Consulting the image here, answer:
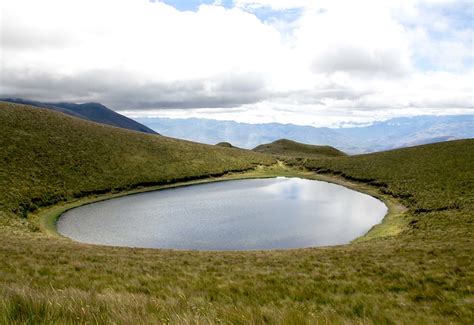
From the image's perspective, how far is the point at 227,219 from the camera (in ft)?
163

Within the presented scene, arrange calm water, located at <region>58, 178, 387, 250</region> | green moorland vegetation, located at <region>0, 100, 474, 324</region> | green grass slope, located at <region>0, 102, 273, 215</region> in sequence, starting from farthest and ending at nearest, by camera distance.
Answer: green grass slope, located at <region>0, 102, 273, 215</region> < calm water, located at <region>58, 178, 387, 250</region> < green moorland vegetation, located at <region>0, 100, 474, 324</region>

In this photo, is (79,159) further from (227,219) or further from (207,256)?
(207,256)

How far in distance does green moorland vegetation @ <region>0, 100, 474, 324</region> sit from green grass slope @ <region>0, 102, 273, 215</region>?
384 millimetres

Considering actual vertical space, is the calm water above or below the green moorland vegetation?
below

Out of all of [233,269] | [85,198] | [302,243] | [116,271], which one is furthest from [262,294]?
[85,198]

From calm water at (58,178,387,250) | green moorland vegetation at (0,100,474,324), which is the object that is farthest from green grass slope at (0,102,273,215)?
calm water at (58,178,387,250)

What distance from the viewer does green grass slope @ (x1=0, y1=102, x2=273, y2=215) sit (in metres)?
62.7

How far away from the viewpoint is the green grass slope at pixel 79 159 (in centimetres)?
6266

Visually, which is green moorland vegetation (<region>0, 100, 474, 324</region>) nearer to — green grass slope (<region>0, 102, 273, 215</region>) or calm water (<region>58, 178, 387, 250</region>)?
green grass slope (<region>0, 102, 273, 215</region>)

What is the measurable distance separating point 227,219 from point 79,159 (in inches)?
1935

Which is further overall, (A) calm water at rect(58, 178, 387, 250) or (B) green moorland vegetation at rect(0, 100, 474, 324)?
(A) calm water at rect(58, 178, 387, 250)

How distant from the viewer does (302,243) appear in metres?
38.4

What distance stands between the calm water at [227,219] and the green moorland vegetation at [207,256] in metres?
4.90

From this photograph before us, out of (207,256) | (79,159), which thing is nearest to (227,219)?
(207,256)
